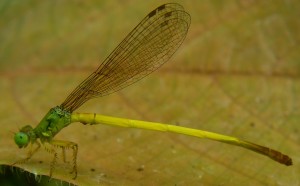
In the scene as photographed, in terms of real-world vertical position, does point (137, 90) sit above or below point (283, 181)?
above

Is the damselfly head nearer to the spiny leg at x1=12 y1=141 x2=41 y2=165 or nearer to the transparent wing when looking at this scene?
the spiny leg at x1=12 y1=141 x2=41 y2=165

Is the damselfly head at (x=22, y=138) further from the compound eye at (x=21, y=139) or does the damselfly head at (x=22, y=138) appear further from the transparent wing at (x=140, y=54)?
the transparent wing at (x=140, y=54)

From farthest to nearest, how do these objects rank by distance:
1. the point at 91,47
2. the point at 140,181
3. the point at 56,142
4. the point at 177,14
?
the point at 91,47, the point at 177,14, the point at 56,142, the point at 140,181

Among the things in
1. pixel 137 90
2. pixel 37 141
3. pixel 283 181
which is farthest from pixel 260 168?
pixel 37 141

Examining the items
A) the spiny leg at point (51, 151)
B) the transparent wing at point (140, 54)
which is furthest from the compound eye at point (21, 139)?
the transparent wing at point (140, 54)

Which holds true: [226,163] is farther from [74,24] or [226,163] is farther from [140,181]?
[74,24]

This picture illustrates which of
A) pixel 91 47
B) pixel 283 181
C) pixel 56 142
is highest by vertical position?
pixel 91 47

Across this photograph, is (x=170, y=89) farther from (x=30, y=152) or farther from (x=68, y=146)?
(x=30, y=152)
